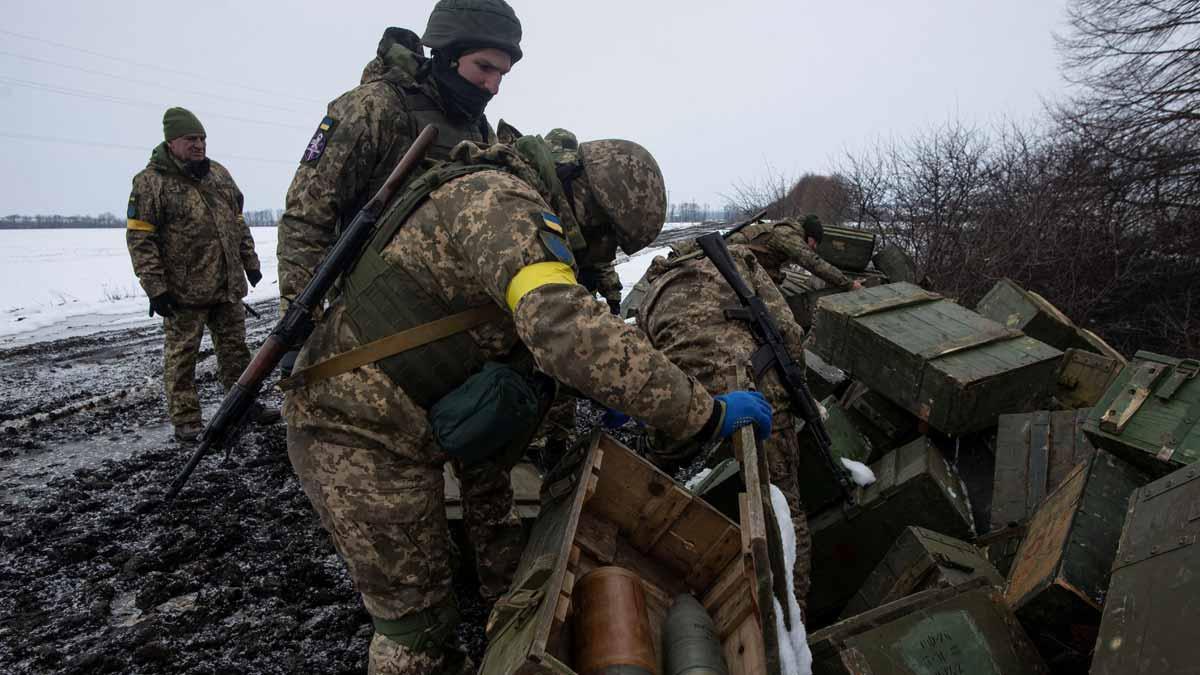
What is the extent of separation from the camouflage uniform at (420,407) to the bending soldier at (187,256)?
335cm

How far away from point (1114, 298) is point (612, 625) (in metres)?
8.59

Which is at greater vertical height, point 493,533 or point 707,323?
Result: point 707,323

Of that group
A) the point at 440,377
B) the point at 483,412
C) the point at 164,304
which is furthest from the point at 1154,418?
the point at 164,304

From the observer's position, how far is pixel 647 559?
2334mm

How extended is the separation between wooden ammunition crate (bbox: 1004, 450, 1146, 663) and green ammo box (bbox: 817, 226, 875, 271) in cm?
582

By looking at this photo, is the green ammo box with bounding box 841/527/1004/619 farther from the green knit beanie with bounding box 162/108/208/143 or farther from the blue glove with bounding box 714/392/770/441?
the green knit beanie with bounding box 162/108/208/143

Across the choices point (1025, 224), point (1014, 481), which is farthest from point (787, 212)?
point (1014, 481)

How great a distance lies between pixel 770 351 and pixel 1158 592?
1.87 metres

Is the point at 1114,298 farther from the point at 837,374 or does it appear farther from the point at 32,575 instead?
the point at 32,575

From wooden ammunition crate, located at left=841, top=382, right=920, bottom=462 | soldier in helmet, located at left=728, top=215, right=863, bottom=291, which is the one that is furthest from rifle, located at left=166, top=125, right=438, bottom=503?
soldier in helmet, located at left=728, top=215, right=863, bottom=291

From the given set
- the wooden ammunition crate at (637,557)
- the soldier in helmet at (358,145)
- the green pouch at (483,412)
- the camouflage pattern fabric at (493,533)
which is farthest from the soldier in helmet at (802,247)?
the green pouch at (483,412)

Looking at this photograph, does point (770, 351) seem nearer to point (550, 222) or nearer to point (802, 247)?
point (550, 222)

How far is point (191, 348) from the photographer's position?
16.0 ft

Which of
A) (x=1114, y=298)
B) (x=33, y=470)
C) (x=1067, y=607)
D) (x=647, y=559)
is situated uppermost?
(x=1114, y=298)
